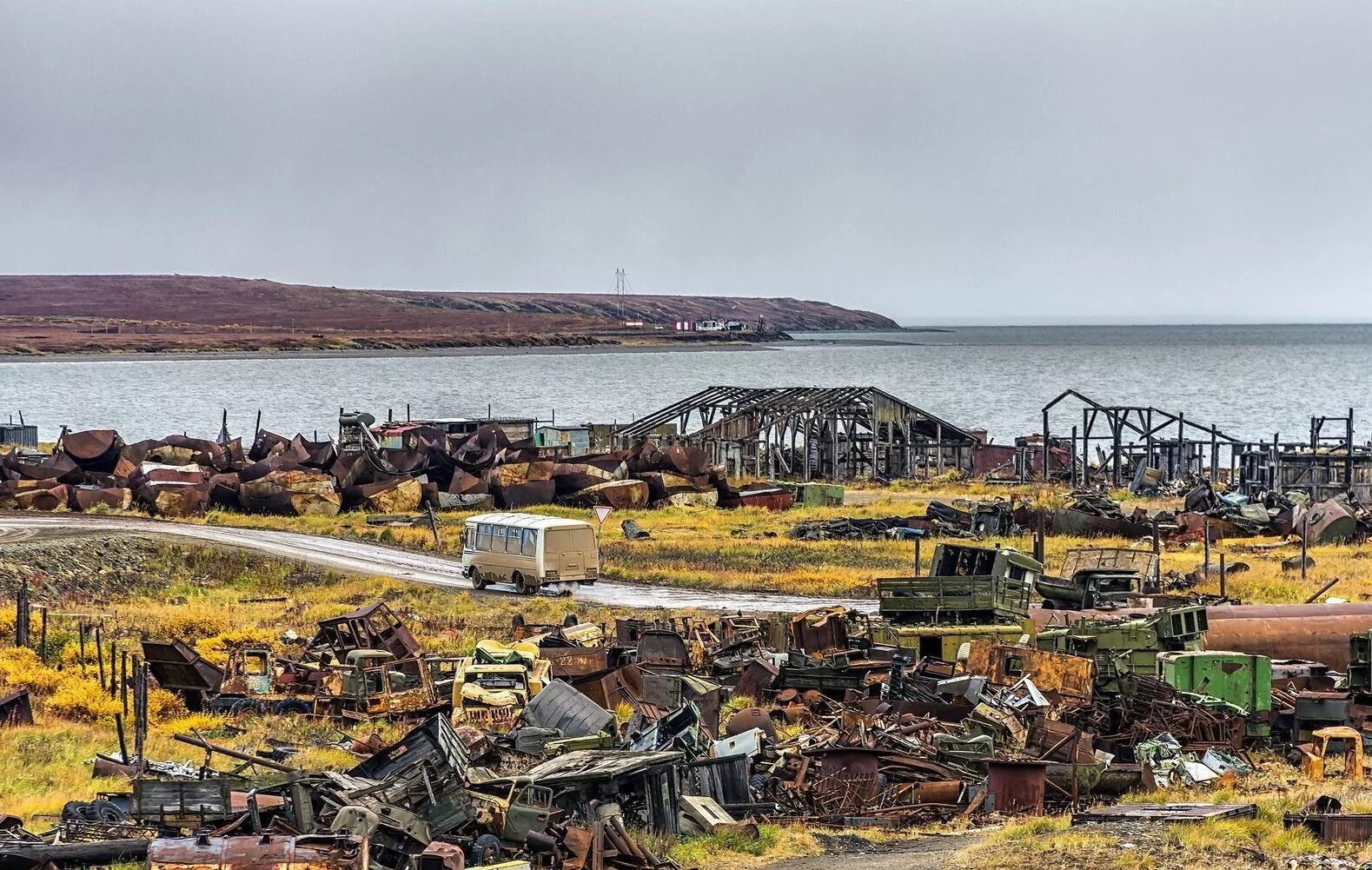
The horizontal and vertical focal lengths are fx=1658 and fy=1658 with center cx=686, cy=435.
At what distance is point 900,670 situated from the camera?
23.8m

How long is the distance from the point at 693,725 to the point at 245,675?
31.4 ft

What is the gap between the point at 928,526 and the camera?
49625 millimetres

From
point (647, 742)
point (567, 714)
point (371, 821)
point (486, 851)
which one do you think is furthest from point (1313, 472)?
point (371, 821)

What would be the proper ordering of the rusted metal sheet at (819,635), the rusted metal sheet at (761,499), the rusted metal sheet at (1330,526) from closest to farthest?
the rusted metal sheet at (819,635) < the rusted metal sheet at (1330,526) < the rusted metal sheet at (761,499)

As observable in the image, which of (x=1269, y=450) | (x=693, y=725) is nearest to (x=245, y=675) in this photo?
(x=693, y=725)

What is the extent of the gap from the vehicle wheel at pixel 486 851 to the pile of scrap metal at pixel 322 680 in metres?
7.19

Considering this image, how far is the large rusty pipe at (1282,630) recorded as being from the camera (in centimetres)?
2748

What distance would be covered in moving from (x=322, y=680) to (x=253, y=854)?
11133 mm

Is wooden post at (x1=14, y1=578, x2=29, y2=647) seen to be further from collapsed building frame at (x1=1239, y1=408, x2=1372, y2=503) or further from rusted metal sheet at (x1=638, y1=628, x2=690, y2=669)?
collapsed building frame at (x1=1239, y1=408, x2=1372, y2=503)

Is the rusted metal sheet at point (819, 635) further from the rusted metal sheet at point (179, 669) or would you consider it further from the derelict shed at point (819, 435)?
Answer: the derelict shed at point (819, 435)

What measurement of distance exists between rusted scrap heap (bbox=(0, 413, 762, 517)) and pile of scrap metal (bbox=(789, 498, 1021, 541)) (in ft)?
25.8

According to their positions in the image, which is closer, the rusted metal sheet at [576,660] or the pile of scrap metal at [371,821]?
the pile of scrap metal at [371,821]

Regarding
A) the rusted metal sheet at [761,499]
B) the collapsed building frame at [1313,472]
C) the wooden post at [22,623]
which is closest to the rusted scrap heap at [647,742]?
the wooden post at [22,623]

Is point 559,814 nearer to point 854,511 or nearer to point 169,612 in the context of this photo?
point 169,612
